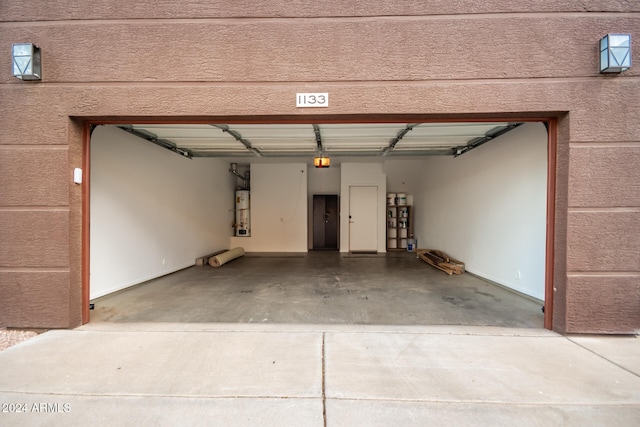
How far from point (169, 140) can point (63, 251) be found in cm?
284

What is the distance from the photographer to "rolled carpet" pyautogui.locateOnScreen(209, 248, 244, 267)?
6141 mm

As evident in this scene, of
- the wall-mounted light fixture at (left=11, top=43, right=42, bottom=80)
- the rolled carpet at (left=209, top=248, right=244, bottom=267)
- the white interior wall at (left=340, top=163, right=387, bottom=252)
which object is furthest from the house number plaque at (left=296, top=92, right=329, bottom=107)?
the white interior wall at (left=340, top=163, right=387, bottom=252)

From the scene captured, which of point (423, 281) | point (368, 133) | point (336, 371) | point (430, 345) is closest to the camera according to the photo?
point (336, 371)

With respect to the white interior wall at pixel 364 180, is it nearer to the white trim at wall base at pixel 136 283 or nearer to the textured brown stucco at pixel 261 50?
the white trim at wall base at pixel 136 283

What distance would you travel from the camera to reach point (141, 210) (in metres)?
4.45

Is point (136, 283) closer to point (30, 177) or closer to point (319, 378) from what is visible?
point (30, 177)

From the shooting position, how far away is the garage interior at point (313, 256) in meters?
3.33

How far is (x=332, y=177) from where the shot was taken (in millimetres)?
8961

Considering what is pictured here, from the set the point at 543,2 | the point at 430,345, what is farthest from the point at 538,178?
the point at 430,345

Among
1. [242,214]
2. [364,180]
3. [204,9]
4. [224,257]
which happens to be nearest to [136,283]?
[224,257]

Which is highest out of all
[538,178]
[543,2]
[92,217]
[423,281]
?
[543,2]

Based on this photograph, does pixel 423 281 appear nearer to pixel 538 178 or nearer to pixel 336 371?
pixel 538 178

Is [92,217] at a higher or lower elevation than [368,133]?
lower

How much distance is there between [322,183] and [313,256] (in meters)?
2.67
